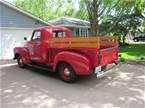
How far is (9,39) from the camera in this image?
14891 mm

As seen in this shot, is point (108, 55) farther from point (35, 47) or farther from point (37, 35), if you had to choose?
point (37, 35)

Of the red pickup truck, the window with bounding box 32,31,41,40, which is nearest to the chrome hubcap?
the red pickup truck

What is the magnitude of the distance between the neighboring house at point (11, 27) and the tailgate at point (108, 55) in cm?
893

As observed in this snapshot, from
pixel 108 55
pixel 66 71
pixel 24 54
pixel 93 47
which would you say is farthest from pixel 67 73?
pixel 24 54

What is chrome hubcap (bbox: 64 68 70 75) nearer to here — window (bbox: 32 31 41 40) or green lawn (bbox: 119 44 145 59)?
window (bbox: 32 31 41 40)

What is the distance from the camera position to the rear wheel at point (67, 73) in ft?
24.9

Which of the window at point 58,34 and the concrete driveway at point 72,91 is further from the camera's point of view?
the window at point 58,34

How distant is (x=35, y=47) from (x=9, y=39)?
632 cm

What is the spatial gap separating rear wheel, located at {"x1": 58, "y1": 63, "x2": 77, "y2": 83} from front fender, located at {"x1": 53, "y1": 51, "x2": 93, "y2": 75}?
0.83 ft

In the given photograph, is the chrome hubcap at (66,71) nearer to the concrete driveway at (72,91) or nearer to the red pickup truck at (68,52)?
the red pickup truck at (68,52)

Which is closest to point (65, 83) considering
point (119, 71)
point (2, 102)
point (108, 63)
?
point (108, 63)

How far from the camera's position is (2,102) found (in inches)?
231

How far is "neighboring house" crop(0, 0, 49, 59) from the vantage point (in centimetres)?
1466

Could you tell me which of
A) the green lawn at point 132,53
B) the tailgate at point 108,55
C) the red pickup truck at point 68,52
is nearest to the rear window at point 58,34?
the red pickup truck at point 68,52
